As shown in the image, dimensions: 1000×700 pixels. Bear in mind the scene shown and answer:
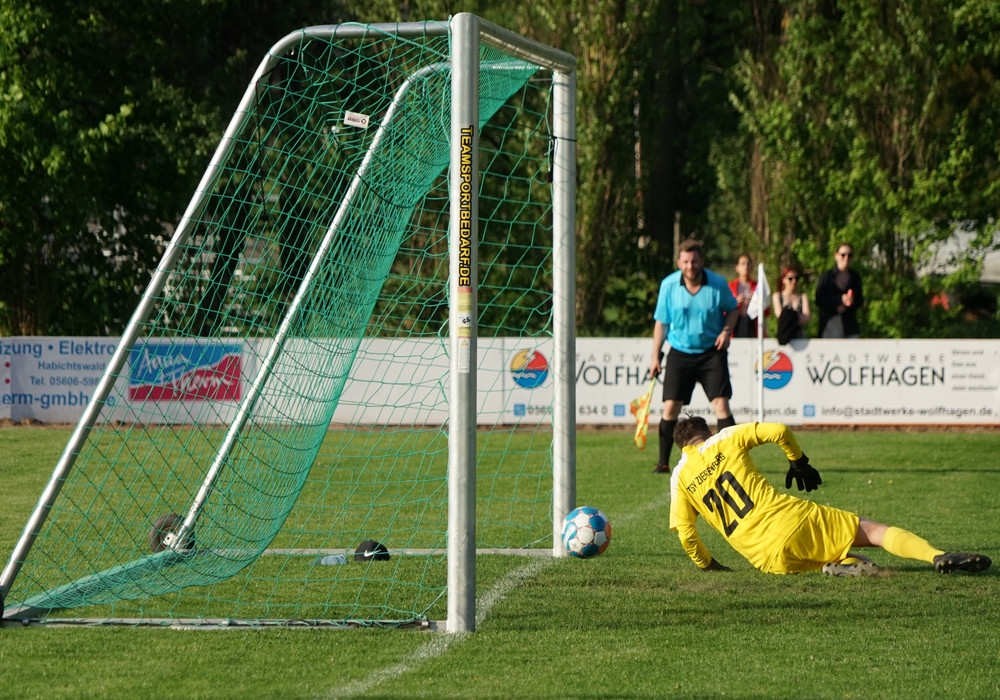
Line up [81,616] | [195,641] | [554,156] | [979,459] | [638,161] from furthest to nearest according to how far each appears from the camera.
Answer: [638,161]
[979,459]
[554,156]
[81,616]
[195,641]

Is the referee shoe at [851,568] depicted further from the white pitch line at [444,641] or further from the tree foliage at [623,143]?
the tree foliage at [623,143]

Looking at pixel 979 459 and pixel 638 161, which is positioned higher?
pixel 638 161

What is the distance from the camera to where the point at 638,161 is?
19.7 meters

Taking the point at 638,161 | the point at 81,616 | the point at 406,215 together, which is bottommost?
the point at 81,616

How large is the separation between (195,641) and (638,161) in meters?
15.6

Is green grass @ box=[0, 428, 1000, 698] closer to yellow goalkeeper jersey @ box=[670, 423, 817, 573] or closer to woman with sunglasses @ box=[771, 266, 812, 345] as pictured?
yellow goalkeeper jersey @ box=[670, 423, 817, 573]

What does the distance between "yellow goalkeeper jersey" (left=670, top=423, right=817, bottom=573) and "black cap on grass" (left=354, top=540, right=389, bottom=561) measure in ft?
5.84

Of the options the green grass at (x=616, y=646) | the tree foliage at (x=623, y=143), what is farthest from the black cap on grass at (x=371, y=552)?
the tree foliage at (x=623, y=143)

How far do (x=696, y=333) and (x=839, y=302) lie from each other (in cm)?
568

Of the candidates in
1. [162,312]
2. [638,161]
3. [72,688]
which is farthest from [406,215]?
[638,161]

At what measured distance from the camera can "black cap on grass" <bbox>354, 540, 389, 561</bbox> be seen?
6891 mm

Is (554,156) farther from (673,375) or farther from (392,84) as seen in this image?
(673,375)

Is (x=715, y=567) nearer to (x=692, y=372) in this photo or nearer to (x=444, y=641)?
(x=444, y=641)

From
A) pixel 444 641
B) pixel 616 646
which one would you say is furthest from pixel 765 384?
pixel 444 641
